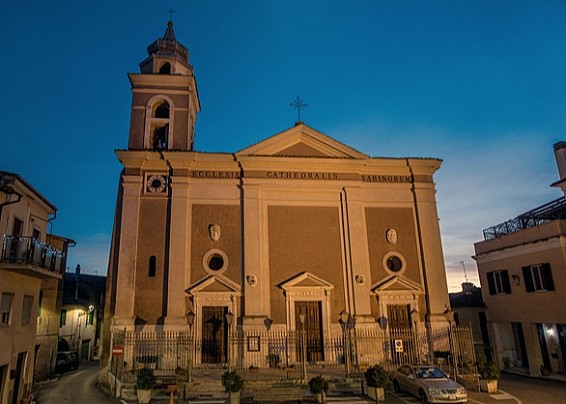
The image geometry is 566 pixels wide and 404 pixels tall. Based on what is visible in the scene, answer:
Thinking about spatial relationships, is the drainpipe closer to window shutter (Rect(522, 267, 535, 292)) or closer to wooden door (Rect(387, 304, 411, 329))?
wooden door (Rect(387, 304, 411, 329))

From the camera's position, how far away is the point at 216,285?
2009cm

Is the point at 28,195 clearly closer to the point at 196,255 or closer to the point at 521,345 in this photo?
the point at 196,255

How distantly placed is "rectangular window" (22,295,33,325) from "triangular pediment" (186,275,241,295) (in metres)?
6.45

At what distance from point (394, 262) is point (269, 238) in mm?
6679

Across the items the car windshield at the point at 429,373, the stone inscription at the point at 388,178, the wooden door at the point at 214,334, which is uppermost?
the stone inscription at the point at 388,178

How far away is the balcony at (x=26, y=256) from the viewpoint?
1356 cm

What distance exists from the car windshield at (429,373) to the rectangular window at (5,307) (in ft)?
46.6

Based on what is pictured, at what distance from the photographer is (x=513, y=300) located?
22875mm

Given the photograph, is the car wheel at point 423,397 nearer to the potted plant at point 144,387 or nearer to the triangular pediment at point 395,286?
the triangular pediment at point 395,286

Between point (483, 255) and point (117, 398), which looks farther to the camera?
point (483, 255)

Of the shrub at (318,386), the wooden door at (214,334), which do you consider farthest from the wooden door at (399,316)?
the wooden door at (214,334)

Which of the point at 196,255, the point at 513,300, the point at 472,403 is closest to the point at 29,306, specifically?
the point at 196,255

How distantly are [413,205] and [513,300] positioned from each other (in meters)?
7.54

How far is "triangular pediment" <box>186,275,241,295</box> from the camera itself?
65.4ft
